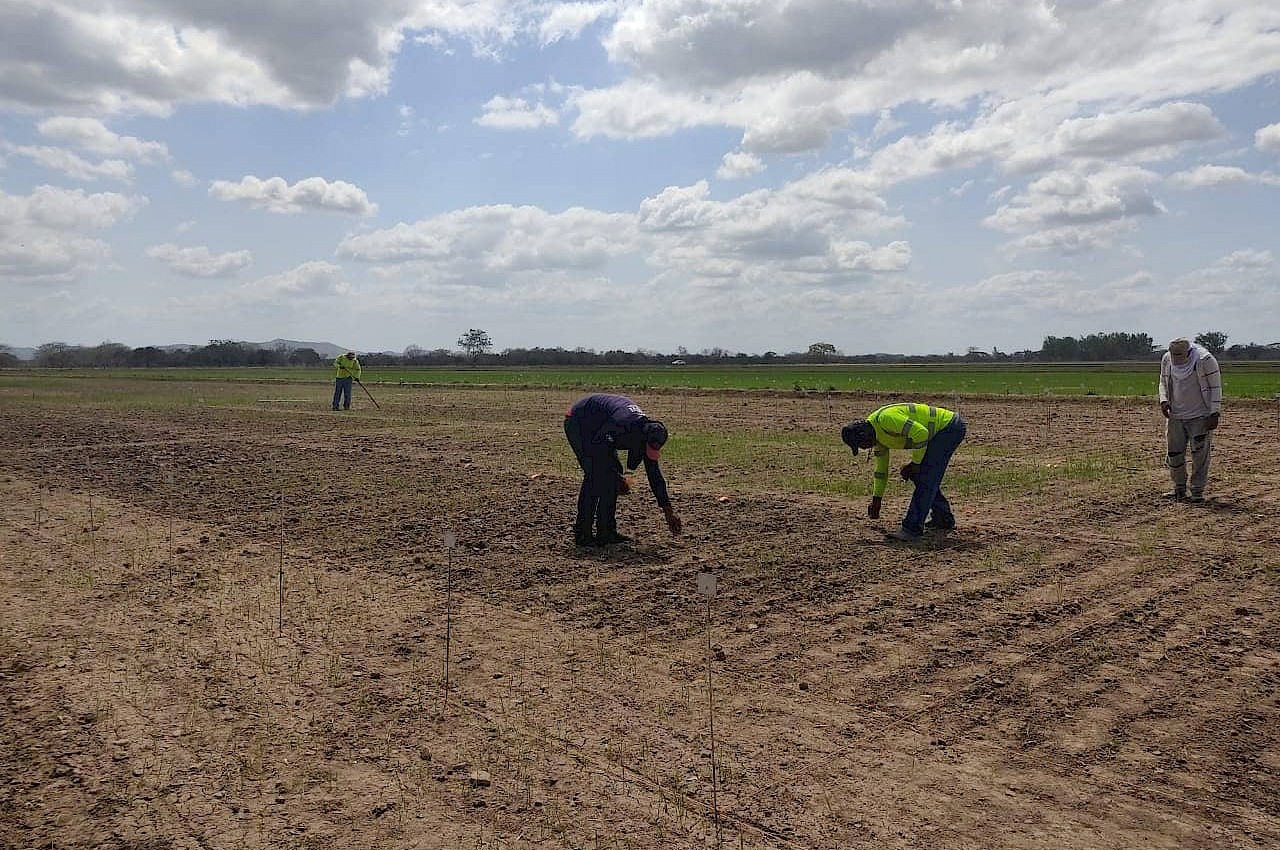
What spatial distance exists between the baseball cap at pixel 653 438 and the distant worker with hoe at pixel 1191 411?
6.60 metres

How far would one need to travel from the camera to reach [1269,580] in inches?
283

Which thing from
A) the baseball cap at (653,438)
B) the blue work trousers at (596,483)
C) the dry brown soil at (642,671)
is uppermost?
the baseball cap at (653,438)

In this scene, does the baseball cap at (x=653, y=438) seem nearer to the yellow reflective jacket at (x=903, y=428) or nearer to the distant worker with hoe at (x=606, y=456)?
the distant worker with hoe at (x=606, y=456)

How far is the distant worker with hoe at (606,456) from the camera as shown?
8.46 m

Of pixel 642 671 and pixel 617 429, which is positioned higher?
pixel 617 429

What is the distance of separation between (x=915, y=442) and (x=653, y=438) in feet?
8.54

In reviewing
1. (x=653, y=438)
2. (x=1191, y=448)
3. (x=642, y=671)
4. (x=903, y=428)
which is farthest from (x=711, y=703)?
(x=1191, y=448)

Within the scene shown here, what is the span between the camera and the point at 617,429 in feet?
27.9

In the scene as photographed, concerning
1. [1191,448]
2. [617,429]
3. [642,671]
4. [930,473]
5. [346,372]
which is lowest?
[642,671]

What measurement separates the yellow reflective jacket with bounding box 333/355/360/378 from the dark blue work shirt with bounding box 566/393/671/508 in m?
17.6

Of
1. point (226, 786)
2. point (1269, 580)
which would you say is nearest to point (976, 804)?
point (226, 786)

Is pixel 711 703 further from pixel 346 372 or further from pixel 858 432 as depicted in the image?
pixel 346 372

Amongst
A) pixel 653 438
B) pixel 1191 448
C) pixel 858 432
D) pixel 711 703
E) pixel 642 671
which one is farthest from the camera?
pixel 1191 448

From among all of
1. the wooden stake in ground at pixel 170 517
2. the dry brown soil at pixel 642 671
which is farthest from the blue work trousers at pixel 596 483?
the wooden stake in ground at pixel 170 517
